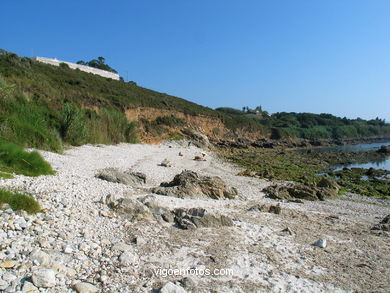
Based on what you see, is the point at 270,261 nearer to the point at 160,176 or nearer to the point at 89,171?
the point at 89,171

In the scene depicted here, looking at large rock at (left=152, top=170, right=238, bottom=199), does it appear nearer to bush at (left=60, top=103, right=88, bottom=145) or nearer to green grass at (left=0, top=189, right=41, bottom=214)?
green grass at (left=0, top=189, right=41, bottom=214)

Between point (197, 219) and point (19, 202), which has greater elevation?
point (19, 202)

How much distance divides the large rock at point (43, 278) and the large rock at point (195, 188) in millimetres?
5676

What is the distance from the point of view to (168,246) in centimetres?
600

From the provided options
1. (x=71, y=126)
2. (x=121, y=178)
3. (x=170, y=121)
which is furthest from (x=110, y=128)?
(x=170, y=121)

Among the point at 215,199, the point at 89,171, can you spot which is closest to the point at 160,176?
the point at 89,171

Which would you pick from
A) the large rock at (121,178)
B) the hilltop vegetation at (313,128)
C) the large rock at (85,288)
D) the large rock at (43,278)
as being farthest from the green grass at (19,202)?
the hilltop vegetation at (313,128)

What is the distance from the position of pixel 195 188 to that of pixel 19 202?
5.66 metres

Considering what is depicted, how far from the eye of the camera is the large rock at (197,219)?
7117 millimetres

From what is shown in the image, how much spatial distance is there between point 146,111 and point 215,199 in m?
30.5

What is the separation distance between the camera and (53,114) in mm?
19594

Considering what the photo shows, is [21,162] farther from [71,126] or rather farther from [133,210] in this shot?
[71,126]

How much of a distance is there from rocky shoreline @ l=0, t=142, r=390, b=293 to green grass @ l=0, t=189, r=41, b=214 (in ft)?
0.56

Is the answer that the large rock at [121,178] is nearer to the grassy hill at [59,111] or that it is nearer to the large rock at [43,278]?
the grassy hill at [59,111]
